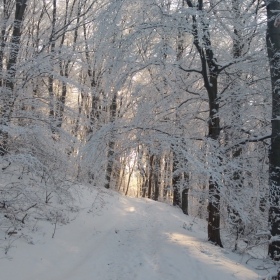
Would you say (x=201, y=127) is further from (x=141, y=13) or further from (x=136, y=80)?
(x=141, y=13)

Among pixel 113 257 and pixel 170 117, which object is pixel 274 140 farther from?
pixel 113 257

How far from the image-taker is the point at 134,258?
225 inches

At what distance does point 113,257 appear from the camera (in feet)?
18.7

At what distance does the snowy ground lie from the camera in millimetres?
4516

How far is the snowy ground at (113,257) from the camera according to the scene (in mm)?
4516

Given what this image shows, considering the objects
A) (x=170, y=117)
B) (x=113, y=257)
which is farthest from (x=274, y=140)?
(x=113, y=257)

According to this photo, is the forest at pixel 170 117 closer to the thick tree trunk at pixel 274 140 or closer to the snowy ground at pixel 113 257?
the thick tree trunk at pixel 274 140

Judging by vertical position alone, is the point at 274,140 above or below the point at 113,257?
above

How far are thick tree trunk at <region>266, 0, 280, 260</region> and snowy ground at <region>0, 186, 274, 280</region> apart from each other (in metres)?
0.89

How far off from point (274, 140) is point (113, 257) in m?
4.80

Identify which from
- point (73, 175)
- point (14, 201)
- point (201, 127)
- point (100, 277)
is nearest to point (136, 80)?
point (201, 127)

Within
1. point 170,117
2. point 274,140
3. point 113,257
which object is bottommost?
point 113,257

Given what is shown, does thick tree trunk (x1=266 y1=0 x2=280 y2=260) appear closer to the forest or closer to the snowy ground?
the forest

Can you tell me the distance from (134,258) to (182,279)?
1673mm
